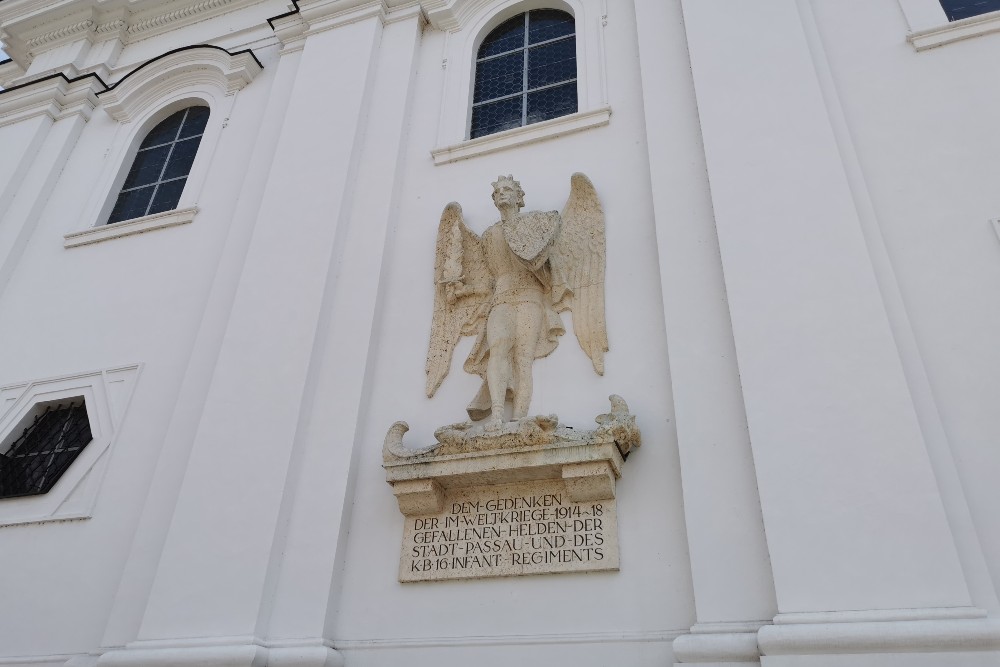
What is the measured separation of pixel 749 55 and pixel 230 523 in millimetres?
5410

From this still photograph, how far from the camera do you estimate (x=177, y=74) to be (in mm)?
10047

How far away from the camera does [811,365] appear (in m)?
4.82

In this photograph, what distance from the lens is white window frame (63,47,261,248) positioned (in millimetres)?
8680

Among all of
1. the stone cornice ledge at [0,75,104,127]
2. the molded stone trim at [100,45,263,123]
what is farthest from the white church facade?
the stone cornice ledge at [0,75,104,127]

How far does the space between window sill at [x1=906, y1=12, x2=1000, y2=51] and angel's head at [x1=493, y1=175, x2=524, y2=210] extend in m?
3.36

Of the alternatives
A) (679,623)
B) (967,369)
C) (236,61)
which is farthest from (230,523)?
(236,61)

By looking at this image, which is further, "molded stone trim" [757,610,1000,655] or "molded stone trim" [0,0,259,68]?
"molded stone trim" [0,0,259,68]

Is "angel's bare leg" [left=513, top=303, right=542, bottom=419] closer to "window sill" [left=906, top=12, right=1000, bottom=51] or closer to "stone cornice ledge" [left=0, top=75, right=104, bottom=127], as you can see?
"window sill" [left=906, top=12, right=1000, bottom=51]

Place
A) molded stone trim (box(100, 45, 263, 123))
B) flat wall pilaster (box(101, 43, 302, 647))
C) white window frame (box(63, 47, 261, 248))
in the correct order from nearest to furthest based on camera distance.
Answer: flat wall pilaster (box(101, 43, 302, 647))
white window frame (box(63, 47, 261, 248))
molded stone trim (box(100, 45, 263, 123))

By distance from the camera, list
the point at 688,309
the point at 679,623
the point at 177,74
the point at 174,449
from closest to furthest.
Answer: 1. the point at 679,623
2. the point at 688,309
3. the point at 174,449
4. the point at 177,74

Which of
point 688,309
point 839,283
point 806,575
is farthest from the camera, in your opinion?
point 688,309

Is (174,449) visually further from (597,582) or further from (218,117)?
(218,117)

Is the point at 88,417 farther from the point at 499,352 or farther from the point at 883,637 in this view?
the point at 883,637

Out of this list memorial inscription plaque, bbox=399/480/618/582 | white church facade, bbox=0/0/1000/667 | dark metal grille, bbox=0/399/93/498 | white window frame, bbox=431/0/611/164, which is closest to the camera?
white church facade, bbox=0/0/1000/667
